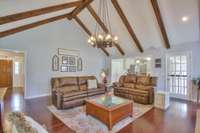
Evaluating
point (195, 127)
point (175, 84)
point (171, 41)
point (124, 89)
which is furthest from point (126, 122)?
point (171, 41)

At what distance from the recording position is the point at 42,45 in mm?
6086

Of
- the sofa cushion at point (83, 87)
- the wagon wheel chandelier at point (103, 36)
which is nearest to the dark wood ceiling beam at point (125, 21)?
the wagon wheel chandelier at point (103, 36)

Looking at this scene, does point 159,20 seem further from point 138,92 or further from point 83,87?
point 83,87

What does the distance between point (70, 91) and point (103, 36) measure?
2.40 meters

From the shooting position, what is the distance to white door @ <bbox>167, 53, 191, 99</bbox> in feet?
18.5

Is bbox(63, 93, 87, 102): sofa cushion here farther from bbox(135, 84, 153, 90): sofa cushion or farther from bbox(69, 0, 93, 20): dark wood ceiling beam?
bbox(69, 0, 93, 20): dark wood ceiling beam

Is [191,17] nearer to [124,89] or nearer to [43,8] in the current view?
[124,89]

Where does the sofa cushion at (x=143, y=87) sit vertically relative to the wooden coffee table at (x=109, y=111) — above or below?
above

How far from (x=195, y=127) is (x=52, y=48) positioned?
20.8 ft

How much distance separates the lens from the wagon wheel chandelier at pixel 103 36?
3973 millimetres

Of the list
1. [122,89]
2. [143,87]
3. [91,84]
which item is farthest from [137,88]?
[91,84]

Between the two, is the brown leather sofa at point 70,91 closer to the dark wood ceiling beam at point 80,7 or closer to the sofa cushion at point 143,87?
the sofa cushion at point 143,87

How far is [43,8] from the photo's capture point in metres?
Result: 4.04

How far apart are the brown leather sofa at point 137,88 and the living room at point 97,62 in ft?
0.12
